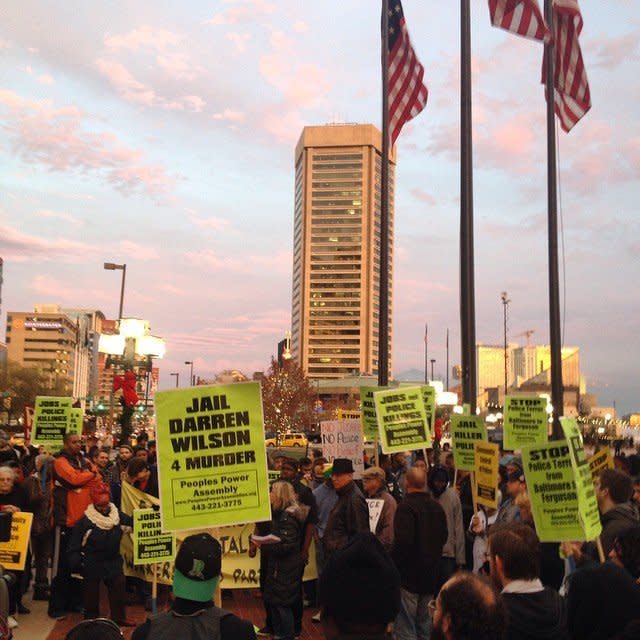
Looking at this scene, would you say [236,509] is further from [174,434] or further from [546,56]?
[546,56]

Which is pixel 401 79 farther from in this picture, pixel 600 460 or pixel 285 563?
pixel 285 563

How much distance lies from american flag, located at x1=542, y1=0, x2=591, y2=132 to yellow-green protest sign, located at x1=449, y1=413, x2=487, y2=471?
1079 cm

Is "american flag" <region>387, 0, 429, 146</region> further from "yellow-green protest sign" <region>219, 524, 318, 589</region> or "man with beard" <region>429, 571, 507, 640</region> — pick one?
"man with beard" <region>429, 571, 507, 640</region>

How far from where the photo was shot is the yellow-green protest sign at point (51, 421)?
1527cm

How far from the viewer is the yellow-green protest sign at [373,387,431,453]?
39.0 ft

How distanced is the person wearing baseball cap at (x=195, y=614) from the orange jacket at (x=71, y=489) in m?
7.57

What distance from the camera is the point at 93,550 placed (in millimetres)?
9844

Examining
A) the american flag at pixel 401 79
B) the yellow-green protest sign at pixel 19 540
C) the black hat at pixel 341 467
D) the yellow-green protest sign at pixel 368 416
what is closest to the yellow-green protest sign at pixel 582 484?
the black hat at pixel 341 467

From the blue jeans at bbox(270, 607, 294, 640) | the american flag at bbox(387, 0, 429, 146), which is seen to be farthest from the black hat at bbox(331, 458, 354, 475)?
the american flag at bbox(387, 0, 429, 146)

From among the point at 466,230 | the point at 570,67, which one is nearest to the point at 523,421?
the point at 466,230

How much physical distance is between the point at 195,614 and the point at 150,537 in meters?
5.68

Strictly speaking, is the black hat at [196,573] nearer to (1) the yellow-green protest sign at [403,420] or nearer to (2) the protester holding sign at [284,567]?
(2) the protester holding sign at [284,567]

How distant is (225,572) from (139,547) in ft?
10.1

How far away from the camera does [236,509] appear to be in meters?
5.59
